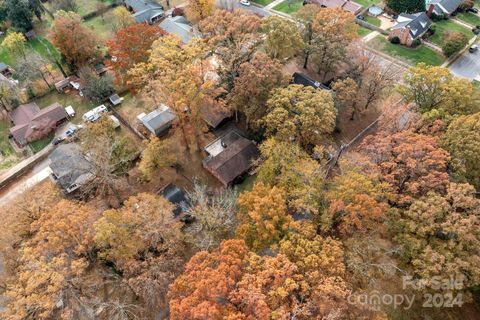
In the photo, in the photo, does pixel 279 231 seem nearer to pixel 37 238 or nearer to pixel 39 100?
pixel 37 238

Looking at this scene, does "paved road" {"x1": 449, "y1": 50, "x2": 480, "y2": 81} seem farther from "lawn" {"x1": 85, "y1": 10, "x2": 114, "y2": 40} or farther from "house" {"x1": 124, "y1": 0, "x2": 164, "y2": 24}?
"lawn" {"x1": 85, "y1": 10, "x2": 114, "y2": 40}

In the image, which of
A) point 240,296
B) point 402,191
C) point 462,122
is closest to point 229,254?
point 240,296

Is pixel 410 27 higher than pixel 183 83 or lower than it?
lower

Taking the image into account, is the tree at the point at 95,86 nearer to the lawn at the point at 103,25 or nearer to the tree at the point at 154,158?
the lawn at the point at 103,25

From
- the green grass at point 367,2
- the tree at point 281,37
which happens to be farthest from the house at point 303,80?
the green grass at point 367,2

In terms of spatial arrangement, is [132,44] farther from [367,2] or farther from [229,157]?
[367,2]

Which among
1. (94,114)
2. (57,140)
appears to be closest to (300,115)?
(94,114)
